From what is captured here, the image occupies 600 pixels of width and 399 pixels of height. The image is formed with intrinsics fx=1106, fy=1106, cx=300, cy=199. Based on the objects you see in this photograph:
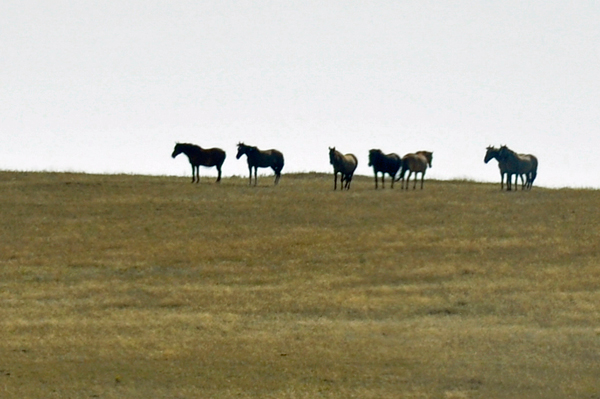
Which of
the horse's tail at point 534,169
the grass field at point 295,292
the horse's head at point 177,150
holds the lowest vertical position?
the grass field at point 295,292

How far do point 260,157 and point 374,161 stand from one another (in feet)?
17.9

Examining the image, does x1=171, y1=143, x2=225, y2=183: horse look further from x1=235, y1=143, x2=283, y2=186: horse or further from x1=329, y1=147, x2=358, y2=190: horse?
x1=329, y1=147, x2=358, y2=190: horse

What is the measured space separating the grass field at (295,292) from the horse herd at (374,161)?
166 centimetres

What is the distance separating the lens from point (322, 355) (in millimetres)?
22594

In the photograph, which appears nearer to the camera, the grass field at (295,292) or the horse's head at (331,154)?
the grass field at (295,292)

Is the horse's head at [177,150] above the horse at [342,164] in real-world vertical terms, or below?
above

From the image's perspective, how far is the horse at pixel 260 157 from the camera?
50625 millimetres

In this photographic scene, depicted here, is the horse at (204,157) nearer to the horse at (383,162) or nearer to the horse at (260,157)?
the horse at (260,157)

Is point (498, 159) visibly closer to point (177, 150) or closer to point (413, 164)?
point (413, 164)

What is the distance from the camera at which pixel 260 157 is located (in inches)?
1994

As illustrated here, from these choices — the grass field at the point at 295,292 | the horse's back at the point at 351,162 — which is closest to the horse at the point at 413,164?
the horse's back at the point at 351,162

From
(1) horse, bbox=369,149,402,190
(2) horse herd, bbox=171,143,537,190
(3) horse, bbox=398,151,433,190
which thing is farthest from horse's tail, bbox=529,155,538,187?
(1) horse, bbox=369,149,402,190

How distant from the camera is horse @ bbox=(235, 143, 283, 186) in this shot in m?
50.6

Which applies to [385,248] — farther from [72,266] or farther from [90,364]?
[90,364]
